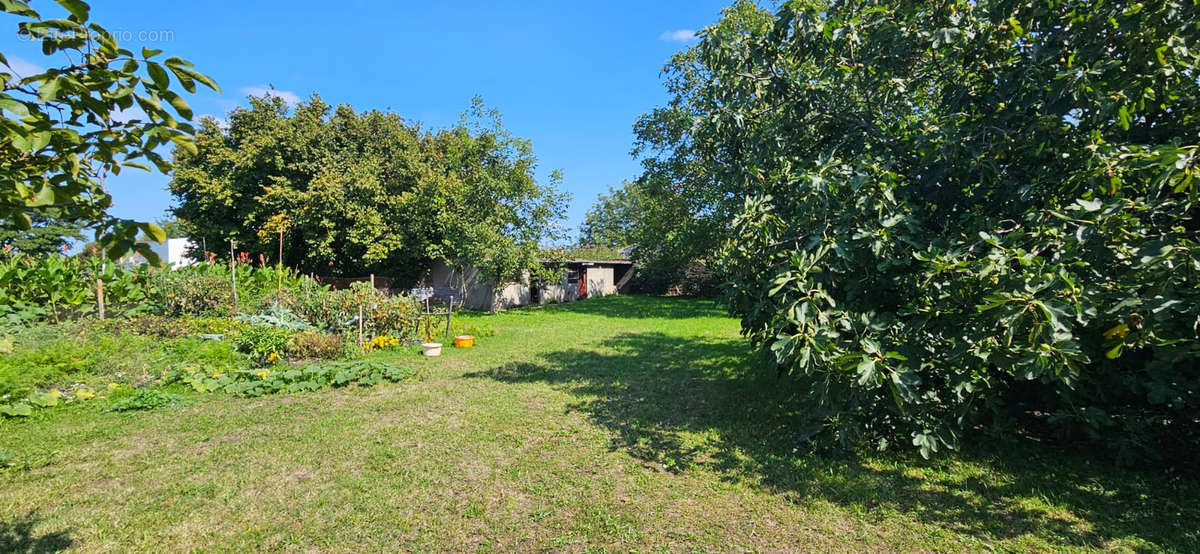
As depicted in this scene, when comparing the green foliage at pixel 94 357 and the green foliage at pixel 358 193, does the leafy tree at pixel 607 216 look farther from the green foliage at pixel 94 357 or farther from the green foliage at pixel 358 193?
the green foliage at pixel 94 357

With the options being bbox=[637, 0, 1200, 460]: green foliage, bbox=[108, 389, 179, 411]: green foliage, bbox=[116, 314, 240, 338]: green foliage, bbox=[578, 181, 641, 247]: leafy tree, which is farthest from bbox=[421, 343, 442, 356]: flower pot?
bbox=[578, 181, 641, 247]: leafy tree

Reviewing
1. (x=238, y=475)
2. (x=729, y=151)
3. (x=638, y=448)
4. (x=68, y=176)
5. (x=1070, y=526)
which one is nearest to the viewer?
(x=68, y=176)

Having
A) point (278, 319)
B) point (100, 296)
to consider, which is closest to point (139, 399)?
point (278, 319)

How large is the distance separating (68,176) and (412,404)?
4.99m

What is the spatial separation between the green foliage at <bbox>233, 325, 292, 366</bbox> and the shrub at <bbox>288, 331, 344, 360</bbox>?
0.43ft

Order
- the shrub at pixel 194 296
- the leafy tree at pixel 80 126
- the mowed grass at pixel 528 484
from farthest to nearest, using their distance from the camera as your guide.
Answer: the shrub at pixel 194 296 < the mowed grass at pixel 528 484 < the leafy tree at pixel 80 126

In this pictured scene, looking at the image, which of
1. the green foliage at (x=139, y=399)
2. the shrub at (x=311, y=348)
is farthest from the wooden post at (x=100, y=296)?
the green foliage at (x=139, y=399)

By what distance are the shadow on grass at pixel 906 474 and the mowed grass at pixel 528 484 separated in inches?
0.8

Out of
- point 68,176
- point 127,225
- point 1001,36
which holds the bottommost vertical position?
point 127,225

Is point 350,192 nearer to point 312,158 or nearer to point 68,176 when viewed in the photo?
point 312,158

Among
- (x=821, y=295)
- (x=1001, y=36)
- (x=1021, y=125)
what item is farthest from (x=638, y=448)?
(x=1001, y=36)

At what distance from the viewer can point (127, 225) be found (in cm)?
162

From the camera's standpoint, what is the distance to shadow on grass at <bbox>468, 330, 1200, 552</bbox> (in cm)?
343

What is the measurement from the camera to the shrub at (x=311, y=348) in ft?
29.1
